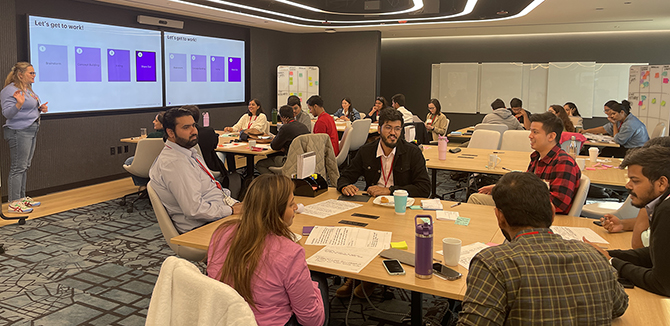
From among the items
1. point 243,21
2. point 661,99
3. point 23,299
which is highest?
point 243,21

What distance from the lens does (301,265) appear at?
73.7 inches

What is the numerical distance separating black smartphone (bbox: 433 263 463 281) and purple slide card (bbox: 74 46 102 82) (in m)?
6.90

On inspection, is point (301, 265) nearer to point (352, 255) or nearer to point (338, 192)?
point (352, 255)

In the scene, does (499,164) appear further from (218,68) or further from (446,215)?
(218,68)

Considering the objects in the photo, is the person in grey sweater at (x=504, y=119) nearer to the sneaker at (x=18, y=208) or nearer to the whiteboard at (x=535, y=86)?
the whiteboard at (x=535, y=86)

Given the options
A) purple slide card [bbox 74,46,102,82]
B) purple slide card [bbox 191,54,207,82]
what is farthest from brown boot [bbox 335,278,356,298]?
purple slide card [bbox 191,54,207,82]

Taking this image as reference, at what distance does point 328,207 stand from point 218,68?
25.4 ft

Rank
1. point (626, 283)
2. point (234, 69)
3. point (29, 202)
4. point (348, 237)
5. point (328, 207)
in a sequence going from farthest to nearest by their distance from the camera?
point (234, 69), point (29, 202), point (328, 207), point (348, 237), point (626, 283)

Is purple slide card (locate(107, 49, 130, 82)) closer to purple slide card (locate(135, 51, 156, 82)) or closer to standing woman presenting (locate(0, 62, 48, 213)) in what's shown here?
purple slide card (locate(135, 51, 156, 82))

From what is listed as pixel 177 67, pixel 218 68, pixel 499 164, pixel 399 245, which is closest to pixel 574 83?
pixel 499 164

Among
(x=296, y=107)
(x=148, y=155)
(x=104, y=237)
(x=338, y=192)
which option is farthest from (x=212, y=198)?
(x=296, y=107)

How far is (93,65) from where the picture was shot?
7.55 metres

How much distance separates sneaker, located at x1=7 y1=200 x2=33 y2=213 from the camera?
19.2ft

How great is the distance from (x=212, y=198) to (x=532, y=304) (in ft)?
7.87
